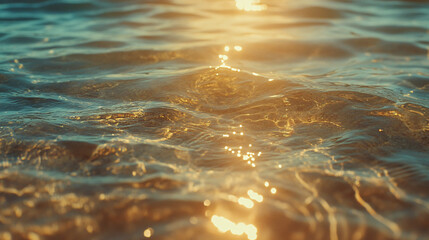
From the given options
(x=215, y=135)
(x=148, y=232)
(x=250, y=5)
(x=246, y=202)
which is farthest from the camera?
(x=250, y=5)

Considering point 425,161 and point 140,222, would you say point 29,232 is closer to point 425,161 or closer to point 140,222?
point 140,222

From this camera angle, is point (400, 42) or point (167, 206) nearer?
point (167, 206)

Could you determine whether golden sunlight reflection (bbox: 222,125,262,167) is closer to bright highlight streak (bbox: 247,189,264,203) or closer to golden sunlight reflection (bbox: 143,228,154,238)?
bright highlight streak (bbox: 247,189,264,203)

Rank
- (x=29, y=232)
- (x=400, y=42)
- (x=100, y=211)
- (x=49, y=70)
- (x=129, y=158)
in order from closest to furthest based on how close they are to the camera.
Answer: (x=29, y=232) → (x=100, y=211) → (x=129, y=158) → (x=49, y=70) → (x=400, y=42)

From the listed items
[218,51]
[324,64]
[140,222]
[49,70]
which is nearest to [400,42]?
[324,64]

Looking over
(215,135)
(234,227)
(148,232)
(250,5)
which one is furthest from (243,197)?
(250,5)

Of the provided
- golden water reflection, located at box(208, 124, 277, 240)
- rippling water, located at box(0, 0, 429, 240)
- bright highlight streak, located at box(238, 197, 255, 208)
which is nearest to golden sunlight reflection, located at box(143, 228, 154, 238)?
rippling water, located at box(0, 0, 429, 240)

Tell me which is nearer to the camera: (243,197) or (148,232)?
(148,232)

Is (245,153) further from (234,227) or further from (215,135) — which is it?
(234,227)
